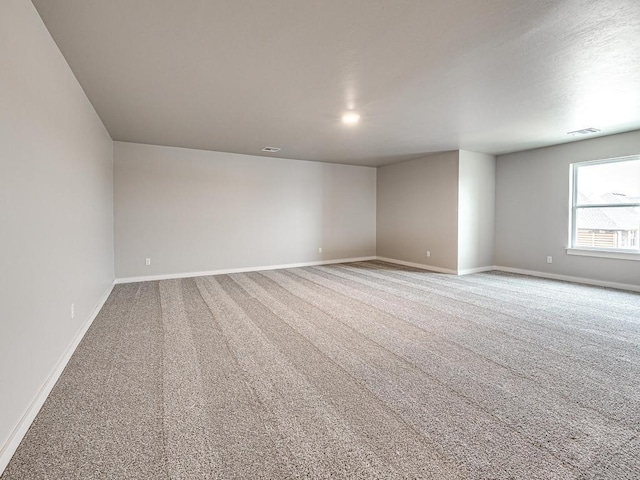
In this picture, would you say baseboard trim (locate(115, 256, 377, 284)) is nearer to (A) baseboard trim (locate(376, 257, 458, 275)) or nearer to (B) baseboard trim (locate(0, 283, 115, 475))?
(A) baseboard trim (locate(376, 257, 458, 275))

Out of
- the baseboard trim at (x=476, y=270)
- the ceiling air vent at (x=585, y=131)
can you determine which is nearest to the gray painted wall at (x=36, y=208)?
the baseboard trim at (x=476, y=270)

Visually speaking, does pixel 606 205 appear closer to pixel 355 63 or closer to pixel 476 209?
A: pixel 476 209

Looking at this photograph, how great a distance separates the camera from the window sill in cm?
486

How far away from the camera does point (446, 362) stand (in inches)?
98.2

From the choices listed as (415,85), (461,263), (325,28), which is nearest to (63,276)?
(325,28)

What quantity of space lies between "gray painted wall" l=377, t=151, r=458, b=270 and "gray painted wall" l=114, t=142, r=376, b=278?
487mm

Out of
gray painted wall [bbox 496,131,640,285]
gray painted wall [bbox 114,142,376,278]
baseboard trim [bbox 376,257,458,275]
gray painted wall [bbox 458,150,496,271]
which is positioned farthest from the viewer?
baseboard trim [bbox 376,257,458,275]

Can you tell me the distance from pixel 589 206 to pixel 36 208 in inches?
283

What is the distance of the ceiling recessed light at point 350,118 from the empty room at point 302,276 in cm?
4

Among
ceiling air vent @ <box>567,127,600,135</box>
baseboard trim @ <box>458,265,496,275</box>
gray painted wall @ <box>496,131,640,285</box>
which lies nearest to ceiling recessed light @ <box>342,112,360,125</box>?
ceiling air vent @ <box>567,127,600,135</box>

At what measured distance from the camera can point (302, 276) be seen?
237 inches

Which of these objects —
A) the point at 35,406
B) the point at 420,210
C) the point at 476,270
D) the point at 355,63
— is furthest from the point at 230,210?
the point at 476,270

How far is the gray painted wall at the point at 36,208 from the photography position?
1576 millimetres

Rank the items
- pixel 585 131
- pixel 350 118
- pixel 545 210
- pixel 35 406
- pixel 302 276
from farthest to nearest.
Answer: pixel 302 276 < pixel 545 210 < pixel 585 131 < pixel 350 118 < pixel 35 406
